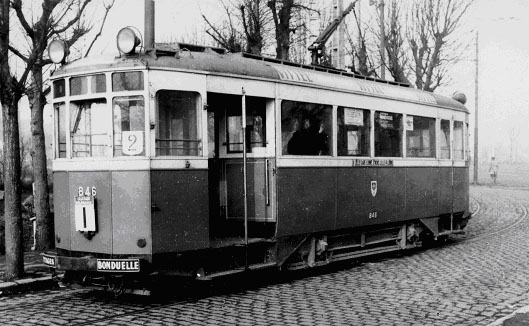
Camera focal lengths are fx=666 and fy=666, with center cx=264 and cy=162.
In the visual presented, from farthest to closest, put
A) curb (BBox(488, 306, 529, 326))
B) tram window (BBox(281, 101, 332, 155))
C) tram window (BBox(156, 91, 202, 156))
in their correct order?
tram window (BBox(281, 101, 332, 155))
tram window (BBox(156, 91, 202, 156))
curb (BBox(488, 306, 529, 326))

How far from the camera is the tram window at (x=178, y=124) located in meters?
8.16

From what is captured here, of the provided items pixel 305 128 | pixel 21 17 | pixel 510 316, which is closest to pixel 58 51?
pixel 21 17

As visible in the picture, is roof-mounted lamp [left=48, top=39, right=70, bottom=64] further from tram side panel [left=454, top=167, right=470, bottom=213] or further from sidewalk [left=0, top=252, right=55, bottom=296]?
tram side panel [left=454, top=167, right=470, bottom=213]

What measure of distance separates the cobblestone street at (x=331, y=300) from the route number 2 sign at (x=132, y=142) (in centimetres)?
189

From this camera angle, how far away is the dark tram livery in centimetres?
803

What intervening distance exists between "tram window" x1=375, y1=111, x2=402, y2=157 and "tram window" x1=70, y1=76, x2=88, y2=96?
545 cm

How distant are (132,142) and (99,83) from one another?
0.87m

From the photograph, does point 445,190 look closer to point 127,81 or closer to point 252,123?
point 252,123

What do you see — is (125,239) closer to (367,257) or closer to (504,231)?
(367,257)

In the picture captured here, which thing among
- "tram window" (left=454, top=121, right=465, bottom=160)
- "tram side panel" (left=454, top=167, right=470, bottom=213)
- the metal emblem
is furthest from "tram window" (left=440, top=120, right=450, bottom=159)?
the metal emblem

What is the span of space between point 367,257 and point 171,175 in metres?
5.64

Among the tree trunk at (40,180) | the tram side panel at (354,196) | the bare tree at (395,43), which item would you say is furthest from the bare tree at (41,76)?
the bare tree at (395,43)

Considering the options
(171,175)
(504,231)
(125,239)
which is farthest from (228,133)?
(504,231)

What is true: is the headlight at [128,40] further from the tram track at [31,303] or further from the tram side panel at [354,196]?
the tram side panel at [354,196]
